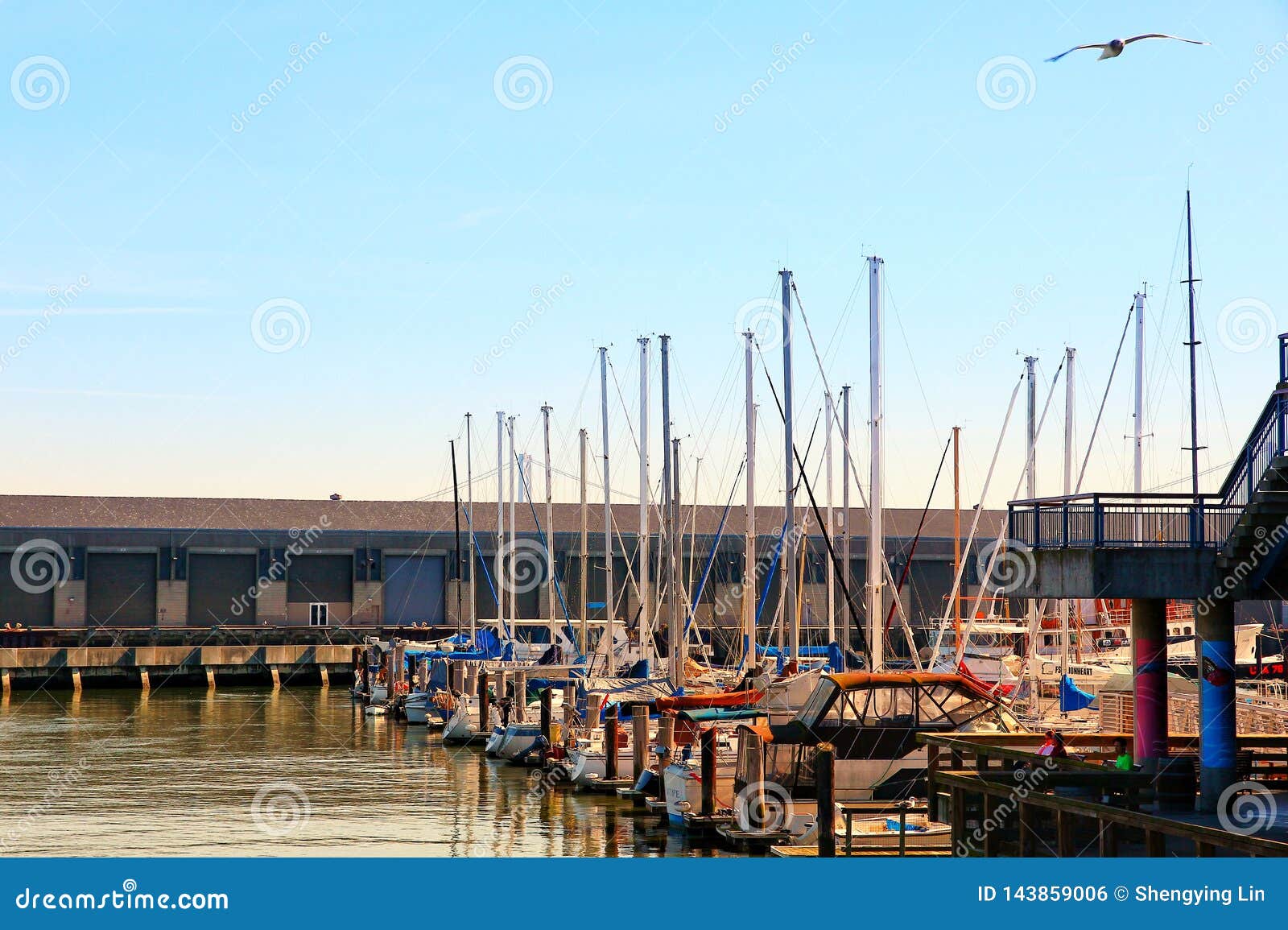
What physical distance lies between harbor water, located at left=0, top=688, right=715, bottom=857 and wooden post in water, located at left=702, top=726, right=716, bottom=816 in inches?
46.2

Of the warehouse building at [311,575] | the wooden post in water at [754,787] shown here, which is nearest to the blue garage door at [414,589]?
the warehouse building at [311,575]

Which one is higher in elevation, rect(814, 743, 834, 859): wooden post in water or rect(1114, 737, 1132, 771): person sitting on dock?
rect(1114, 737, 1132, 771): person sitting on dock

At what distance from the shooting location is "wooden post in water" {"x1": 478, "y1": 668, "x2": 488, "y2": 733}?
56438mm

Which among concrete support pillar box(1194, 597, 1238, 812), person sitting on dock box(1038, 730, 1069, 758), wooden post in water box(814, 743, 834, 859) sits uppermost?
concrete support pillar box(1194, 597, 1238, 812)

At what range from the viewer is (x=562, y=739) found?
162 feet

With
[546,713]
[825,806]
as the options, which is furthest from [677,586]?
[825,806]

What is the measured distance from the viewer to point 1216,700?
65.2 feet

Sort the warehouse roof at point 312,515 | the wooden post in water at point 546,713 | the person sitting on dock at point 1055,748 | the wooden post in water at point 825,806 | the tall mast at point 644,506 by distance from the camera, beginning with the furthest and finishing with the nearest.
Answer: the warehouse roof at point 312,515
the tall mast at point 644,506
the wooden post in water at point 546,713
the wooden post in water at point 825,806
the person sitting on dock at point 1055,748

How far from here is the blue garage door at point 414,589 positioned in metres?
97.4

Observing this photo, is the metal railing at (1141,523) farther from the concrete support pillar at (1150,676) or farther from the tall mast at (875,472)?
the tall mast at (875,472)

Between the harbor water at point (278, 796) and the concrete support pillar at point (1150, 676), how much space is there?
13.7 meters

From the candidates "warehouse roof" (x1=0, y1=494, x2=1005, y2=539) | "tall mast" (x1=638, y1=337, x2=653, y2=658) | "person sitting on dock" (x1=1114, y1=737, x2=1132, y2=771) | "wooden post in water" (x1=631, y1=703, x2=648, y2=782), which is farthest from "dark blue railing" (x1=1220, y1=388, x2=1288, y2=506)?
"warehouse roof" (x1=0, y1=494, x2=1005, y2=539)

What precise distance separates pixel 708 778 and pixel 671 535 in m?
19.9

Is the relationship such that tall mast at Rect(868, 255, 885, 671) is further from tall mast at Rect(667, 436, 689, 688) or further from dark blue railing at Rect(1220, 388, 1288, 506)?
dark blue railing at Rect(1220, 388, 1288, 506)
